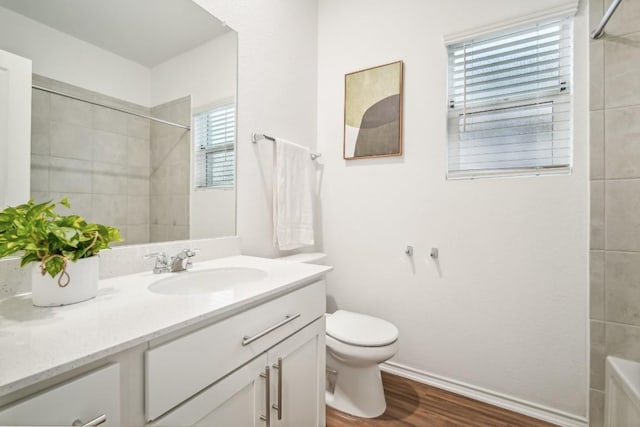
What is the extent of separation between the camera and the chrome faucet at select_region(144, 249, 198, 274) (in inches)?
42.6

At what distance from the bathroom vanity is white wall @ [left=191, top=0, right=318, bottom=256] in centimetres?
57

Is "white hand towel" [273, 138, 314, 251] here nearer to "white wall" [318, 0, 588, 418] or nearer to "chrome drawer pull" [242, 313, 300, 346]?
"white wall" [318, 0, 588, 418]

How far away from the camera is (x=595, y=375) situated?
131cm

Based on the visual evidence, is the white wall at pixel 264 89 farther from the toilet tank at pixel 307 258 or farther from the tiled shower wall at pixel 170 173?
the tiled shower wall at pixel 170 173

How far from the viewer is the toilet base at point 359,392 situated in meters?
1.42

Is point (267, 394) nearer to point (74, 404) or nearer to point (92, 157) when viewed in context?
point (74, 404)

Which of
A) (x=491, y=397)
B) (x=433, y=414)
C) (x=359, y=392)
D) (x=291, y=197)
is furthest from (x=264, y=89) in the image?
(x=491, y=397)

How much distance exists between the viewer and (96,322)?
2.02 feet

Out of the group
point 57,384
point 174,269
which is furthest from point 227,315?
point 174,269

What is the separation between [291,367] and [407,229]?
1092mm

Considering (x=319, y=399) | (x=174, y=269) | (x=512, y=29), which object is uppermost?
(x=512, y=29)

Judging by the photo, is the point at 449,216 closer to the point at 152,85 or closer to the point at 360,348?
the point at 360,348

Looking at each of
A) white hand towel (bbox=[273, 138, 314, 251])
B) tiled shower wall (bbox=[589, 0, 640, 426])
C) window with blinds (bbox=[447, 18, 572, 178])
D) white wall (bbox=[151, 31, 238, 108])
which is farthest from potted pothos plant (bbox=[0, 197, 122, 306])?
tiled shower wall (bbox=[589, 0, 640, 426])

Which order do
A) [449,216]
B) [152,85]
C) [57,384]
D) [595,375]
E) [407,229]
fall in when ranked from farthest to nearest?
[407,229]
[449,216]
[595,375]
[152,85]
[57,384]
